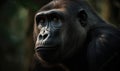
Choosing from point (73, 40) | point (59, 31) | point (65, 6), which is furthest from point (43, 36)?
point (65, 6)

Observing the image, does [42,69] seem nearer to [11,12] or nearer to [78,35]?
Answer: [78,35]

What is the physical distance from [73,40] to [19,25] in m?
6.79

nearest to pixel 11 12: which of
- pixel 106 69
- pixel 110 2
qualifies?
pixel 110 2

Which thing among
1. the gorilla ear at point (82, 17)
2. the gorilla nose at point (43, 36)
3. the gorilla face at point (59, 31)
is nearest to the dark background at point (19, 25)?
the gorilla face at point (59, 31)

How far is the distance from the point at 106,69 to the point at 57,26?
0.87 metres

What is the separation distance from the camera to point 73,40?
27.9 ft

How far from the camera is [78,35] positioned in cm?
852

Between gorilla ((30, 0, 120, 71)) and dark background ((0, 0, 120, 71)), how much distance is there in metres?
0.95

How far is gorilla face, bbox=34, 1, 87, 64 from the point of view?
8.05 m

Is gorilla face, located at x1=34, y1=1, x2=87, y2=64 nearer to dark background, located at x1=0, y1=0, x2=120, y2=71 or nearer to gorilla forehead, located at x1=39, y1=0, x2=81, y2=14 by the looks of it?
gorilla forehead, located at x1=39, y1=0, x2=81, y2=14

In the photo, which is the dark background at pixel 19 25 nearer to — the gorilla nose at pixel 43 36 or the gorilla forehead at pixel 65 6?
the gorilla forehead at pixel 65 6

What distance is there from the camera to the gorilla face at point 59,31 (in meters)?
8.05

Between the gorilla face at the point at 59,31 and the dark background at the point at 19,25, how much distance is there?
89 centimetres

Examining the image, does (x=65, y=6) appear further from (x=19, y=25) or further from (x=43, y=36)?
(x=19, y=25)
